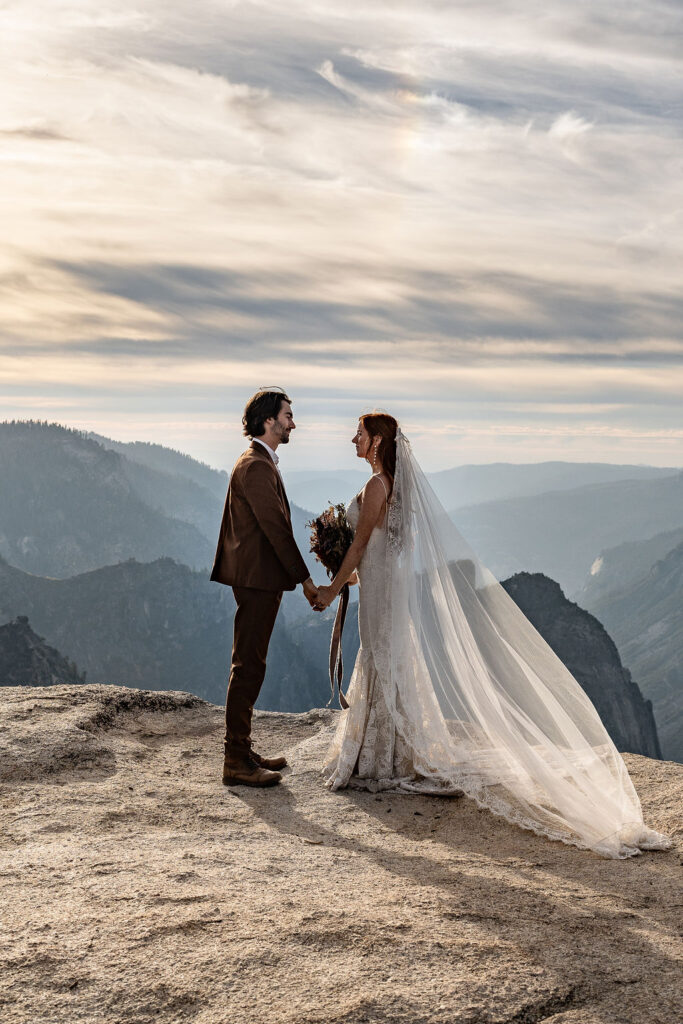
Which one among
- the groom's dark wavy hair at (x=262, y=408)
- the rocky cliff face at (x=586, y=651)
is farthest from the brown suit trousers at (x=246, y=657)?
the rocky cliff face at (x=586, y=651)

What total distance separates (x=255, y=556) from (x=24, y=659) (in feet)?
235

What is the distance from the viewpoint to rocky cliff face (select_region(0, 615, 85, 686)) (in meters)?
68.4

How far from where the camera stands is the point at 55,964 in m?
2.72

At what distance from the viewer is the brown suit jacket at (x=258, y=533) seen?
5.43 meters

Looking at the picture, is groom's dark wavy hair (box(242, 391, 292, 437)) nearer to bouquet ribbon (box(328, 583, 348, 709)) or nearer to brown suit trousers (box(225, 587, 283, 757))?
brown suit trousers (box(225, 587, 283, 757))

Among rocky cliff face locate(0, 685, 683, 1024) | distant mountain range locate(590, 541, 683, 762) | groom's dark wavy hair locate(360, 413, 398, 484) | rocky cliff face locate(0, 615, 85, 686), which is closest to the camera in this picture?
rocky cliff face locate(0, 685, 683, 1024)

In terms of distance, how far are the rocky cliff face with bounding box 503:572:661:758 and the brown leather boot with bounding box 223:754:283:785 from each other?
3501 inches

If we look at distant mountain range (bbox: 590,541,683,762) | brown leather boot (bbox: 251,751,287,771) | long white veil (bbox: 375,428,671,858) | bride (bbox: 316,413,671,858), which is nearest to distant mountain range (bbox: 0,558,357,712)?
distant mountain range (bbox: 590,541,683,762)

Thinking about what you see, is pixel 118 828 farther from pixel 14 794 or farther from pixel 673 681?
pixel 673 681

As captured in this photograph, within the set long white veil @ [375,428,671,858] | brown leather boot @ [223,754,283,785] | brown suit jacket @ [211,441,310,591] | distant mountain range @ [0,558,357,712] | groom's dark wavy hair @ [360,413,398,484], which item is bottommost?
distant mountain range @ [0,558,357,712]

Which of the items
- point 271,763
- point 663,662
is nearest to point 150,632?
point 663,662

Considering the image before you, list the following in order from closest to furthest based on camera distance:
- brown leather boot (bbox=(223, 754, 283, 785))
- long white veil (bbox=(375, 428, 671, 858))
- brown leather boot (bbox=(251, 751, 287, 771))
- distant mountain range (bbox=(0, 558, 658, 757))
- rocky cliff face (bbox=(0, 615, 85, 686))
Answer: long white veil (bbox=(375, 428, 671, 858))
brown leather boot (bbox=(223, 754, 283, 785))
brown leather boot (bbox=(251, 751, 287, 771))
rocky cliff face (bbox=(0, 615, 85, 686))
distant mountain range (bbox=(0, 558, 658, 757))

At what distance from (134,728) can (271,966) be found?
5.15 m

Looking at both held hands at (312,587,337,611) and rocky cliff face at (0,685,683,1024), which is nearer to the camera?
rocky cliff face at (0,685,683,1024)
